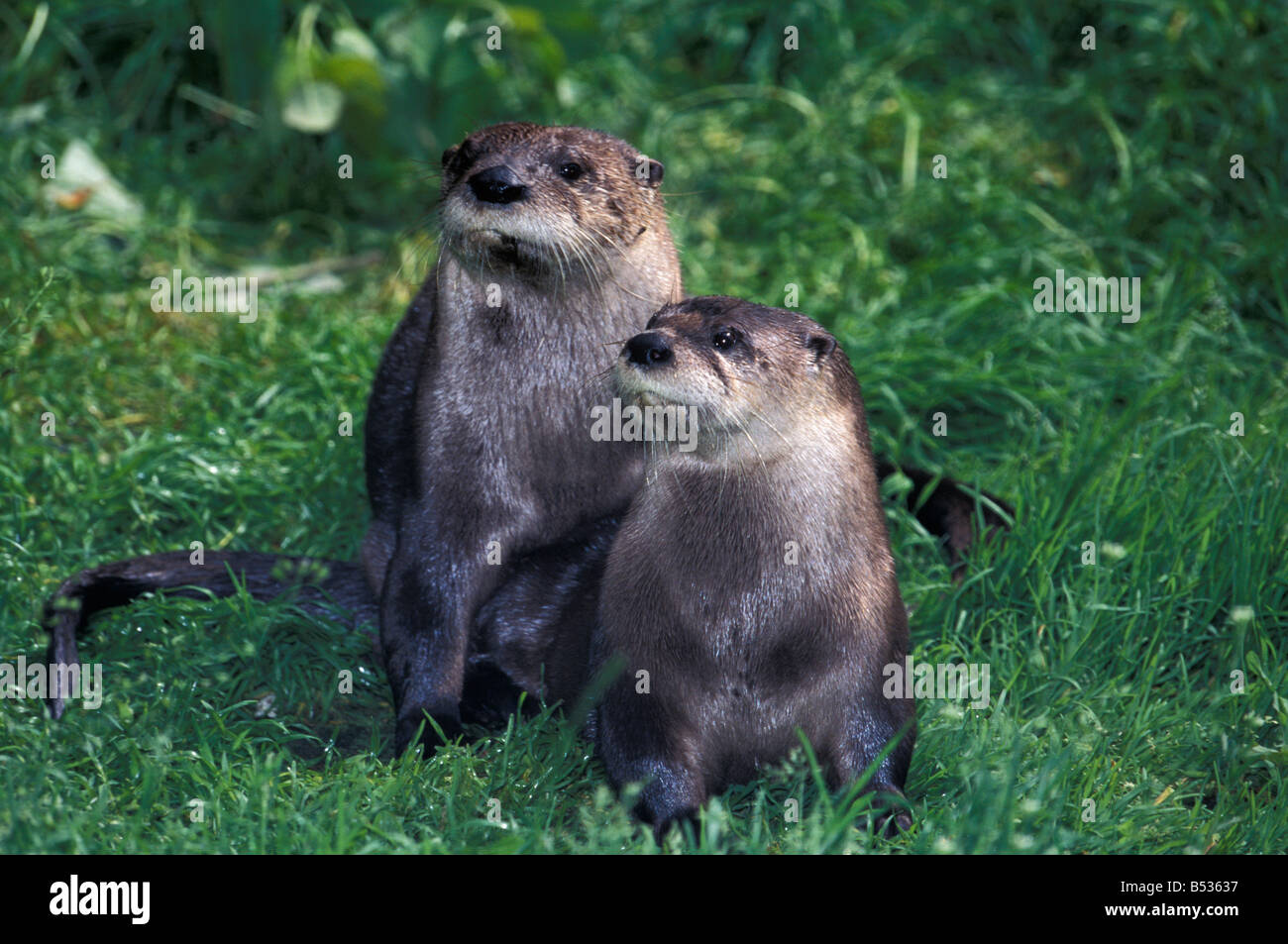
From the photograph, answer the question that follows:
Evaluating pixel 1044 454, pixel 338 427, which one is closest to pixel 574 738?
pixel 338 427

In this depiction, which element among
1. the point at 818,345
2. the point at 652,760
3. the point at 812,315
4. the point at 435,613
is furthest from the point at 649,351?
the point at 812,315

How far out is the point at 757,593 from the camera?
112 inches

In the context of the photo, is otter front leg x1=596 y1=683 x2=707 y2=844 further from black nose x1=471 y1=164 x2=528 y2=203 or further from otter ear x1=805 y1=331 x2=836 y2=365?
black nose x1=471 y1=164 x2=528 y2=203

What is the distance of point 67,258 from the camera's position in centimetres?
510

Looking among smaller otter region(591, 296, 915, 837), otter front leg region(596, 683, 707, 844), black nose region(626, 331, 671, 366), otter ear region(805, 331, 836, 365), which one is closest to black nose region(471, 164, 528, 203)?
smaller otter region(591, 296, 915, 837)

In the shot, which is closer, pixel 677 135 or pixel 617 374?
pixel 617 374

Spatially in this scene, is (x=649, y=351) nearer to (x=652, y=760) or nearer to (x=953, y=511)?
(x=652, y=760)

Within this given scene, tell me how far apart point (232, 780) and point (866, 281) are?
110 inches

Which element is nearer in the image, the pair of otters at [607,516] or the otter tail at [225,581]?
the pair of otters at [607,516]

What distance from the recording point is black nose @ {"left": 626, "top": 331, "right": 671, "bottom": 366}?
8.80 ft

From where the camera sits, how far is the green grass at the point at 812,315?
2.97 metres

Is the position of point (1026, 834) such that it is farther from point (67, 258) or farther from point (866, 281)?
point (67, 258)

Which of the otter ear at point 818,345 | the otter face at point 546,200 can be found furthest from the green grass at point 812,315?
the otter face at point 546,200

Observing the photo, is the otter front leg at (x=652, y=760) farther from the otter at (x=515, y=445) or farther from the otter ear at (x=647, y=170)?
the otter ear at (x=647, y=170)
